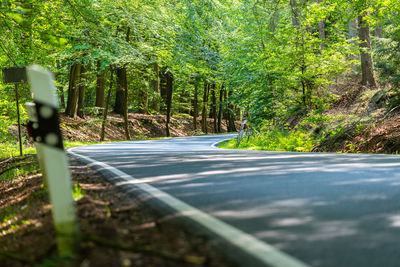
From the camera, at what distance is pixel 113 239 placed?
263 cm

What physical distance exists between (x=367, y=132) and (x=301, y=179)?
723 cm

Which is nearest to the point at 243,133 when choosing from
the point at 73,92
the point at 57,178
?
the point at 57,178

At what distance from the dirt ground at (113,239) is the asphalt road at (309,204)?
45 centimetres

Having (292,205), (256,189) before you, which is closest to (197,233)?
(292,205)

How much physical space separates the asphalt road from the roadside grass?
272 inches

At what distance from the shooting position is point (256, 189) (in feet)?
13.9

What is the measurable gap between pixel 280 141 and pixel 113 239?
11.9 m

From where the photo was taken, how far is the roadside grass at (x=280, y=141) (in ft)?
43.3

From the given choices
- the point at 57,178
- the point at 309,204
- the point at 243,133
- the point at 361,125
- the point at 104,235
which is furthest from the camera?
the point at 243,133

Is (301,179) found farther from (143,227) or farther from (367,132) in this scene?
(367,132)

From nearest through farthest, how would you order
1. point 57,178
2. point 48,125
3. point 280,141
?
point 57,178, point 48,125, point 280,141

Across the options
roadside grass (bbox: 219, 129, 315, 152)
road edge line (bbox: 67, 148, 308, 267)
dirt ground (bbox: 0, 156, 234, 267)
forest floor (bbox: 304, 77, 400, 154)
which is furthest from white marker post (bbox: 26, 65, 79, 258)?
roadside grass (bbox: 219, 129, 315, 152)

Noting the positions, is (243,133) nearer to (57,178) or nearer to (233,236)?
(233,236)

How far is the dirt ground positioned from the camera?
7.22 ft
